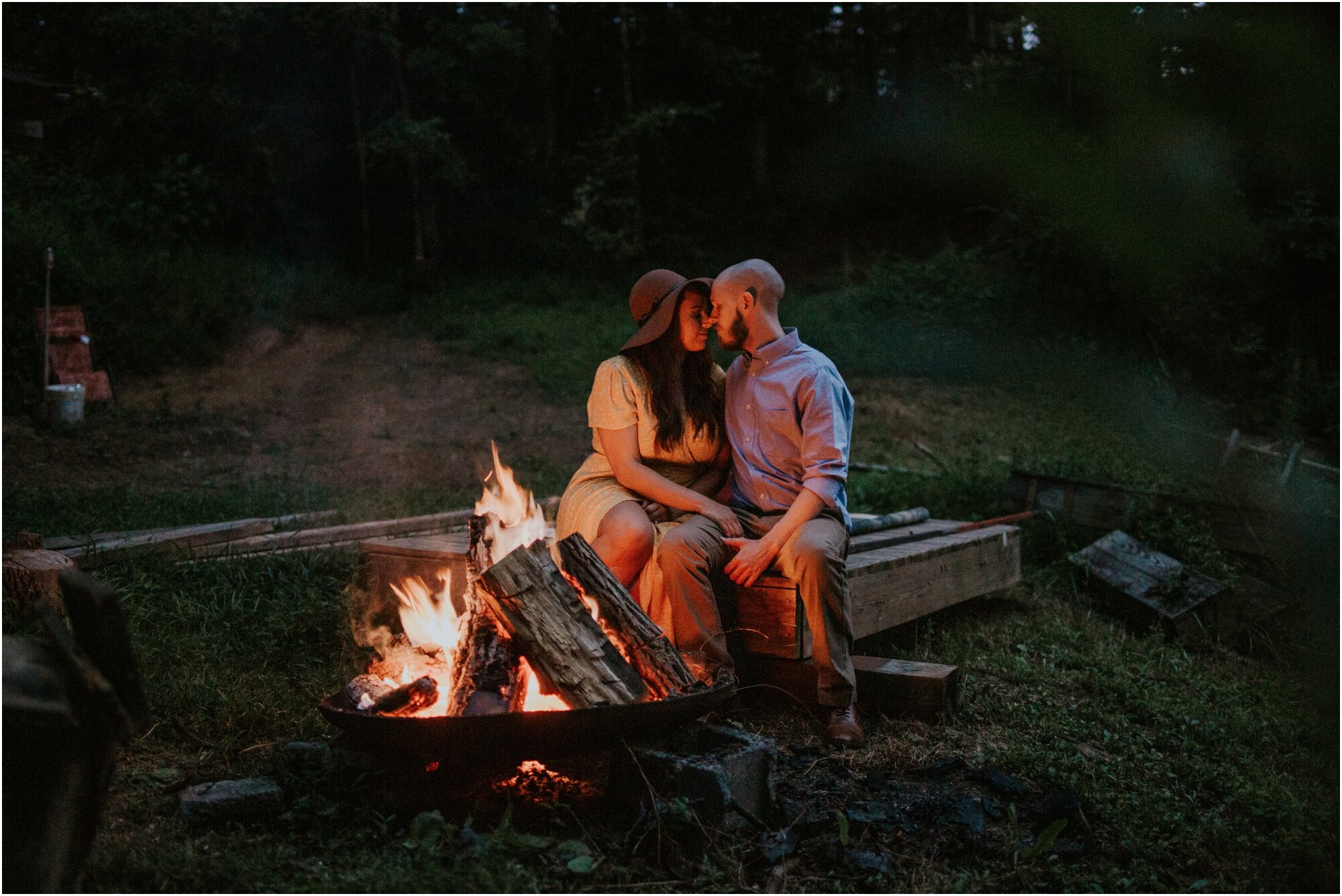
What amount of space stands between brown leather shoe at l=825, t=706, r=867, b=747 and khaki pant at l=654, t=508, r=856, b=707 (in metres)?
0.03

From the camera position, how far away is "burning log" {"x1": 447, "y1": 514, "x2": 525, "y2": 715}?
296 cm

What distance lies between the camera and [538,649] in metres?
2.98

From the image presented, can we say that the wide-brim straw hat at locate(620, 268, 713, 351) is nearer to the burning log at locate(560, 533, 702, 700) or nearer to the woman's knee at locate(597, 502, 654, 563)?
the woman's knee at locate(597, 502, 654, 563)

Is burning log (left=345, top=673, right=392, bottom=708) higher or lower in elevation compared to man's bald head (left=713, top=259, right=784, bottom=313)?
lower

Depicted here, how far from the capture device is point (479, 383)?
1236 centimetres

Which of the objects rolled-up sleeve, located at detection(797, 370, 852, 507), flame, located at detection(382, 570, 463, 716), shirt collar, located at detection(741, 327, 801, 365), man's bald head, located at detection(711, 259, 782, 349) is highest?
man's bald head, located at detection(711, 259, 782, 349)

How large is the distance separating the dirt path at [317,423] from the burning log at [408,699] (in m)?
5.53

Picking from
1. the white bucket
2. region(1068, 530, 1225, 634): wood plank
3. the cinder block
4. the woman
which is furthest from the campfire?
the white bucket

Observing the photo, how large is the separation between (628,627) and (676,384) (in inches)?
43.0

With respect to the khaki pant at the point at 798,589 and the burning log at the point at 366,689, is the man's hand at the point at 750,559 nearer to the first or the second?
the khaki pant at the point at 798,589

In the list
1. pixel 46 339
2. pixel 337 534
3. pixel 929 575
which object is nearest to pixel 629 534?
pixel 929 575

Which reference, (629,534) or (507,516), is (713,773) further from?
(507,516)

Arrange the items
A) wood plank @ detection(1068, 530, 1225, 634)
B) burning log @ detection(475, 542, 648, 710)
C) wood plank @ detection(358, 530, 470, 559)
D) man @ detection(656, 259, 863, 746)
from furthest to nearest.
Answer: wood plank @ detection(1068, 530, 1225, 634) < wood plank @ detection(358, 530, 470, 559) < man @ detection(656, 259, 863, 746) < burning log @ detection(475, 542, 648, 710)

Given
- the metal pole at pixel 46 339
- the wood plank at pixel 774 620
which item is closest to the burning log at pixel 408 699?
the wood plank at pixel 774 620
